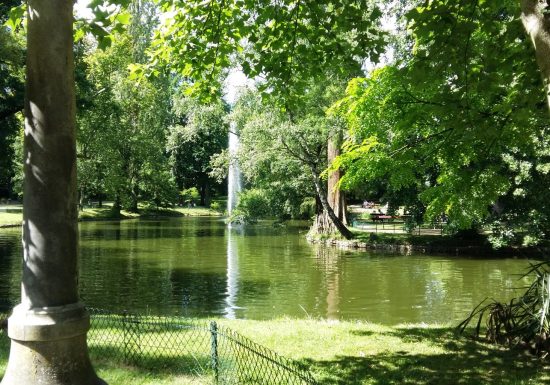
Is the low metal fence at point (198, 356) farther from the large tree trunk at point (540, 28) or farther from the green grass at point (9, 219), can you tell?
the green grass at point (9, 219)

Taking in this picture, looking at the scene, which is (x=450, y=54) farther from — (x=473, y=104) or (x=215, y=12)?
(x=215, y=12)

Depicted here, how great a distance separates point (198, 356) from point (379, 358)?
2.25 m

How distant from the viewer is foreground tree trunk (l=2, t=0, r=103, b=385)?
112 inches

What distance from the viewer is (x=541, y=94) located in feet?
20.5

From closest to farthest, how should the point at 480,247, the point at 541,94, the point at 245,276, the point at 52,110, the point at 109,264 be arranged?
the point at 52,110, the point at 541,94, the point at 245,276, the point at 109,264, the point at 480,247

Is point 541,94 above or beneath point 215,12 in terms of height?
beneath

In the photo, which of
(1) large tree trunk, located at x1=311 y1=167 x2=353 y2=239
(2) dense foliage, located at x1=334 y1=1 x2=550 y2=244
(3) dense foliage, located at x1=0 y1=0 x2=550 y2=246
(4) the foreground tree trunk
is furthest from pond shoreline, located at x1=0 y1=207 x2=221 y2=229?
(4) the foreground tree trunk

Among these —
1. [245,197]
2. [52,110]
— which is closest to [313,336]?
[52,110]

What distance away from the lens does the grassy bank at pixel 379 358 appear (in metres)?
5.61

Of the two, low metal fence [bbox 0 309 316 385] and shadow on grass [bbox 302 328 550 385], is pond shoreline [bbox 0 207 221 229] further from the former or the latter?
shadow on grass [bbox 302 328 550 385]

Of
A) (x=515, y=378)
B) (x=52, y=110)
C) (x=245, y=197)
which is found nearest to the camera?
(x=52, y=110)

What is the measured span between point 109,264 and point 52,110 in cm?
1782

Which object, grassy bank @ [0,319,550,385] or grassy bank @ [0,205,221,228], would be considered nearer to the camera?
grassy bank @ [0,319,550,385]

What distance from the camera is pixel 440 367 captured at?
6.23 meters
